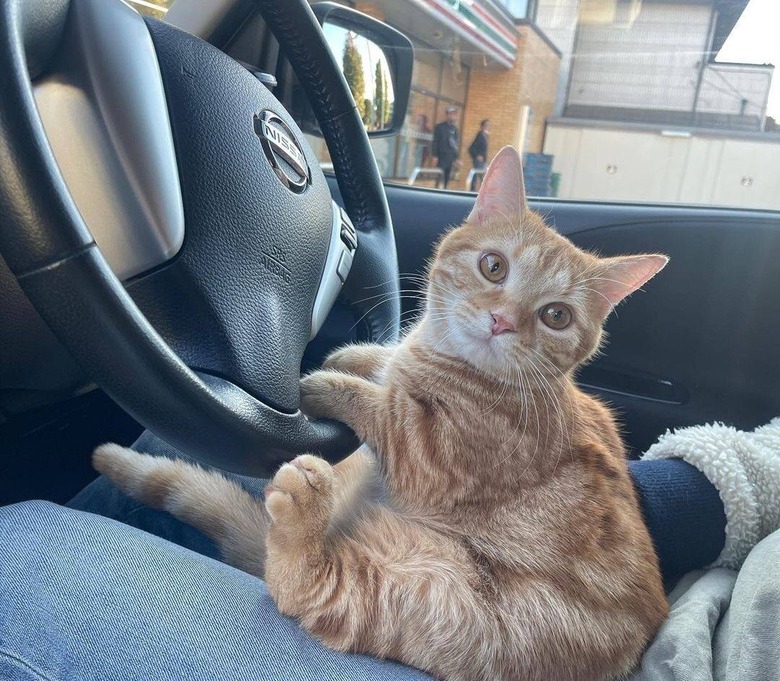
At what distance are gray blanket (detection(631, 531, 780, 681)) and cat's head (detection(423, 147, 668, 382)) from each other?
0.44m

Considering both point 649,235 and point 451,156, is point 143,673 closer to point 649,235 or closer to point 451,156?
point 649,235

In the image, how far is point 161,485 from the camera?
115cm

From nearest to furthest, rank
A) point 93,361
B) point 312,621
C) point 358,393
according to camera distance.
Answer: point 93,361
point 312,621
point 358,393

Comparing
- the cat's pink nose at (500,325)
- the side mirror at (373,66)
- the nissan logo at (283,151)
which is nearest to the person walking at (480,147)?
the side mirror at (373,66)

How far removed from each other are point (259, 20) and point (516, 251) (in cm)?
70

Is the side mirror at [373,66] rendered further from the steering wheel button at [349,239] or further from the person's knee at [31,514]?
the person's knee at [31,514]

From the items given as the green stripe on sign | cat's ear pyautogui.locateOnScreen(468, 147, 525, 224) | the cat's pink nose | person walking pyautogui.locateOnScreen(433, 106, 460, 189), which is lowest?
the cat's pink nose

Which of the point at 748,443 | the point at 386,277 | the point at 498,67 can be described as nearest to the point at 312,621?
the point at 386,277

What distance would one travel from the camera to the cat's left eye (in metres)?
1.28

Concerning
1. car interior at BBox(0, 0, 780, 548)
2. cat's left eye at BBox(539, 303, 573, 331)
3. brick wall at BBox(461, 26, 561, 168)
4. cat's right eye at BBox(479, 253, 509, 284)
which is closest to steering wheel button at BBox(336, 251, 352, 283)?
car interior at BBox(0, 0, 780, 548)

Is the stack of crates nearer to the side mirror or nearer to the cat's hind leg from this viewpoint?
the side mirror

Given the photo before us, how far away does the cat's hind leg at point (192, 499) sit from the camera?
114 cm

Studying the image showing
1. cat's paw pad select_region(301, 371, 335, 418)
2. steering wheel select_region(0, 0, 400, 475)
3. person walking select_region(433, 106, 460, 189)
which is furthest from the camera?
person walking select_region(433, 106, 460, 189)


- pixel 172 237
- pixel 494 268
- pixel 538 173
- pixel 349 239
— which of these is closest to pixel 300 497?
pixel 172 237
